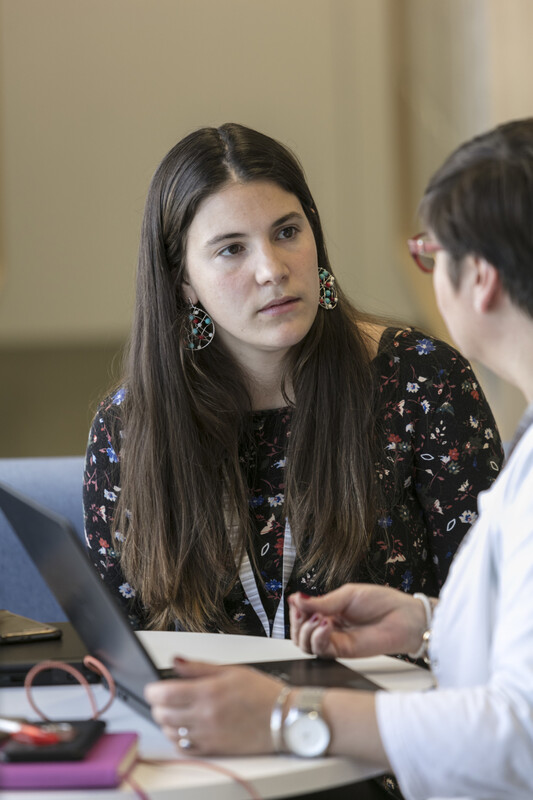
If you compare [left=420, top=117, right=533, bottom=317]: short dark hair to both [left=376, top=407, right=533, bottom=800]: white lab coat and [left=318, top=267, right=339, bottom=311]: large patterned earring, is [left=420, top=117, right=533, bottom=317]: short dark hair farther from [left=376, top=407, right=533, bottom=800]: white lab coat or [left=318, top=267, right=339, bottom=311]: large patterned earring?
[left=318, top=267, right=339, bottom=311]: large patterned earring

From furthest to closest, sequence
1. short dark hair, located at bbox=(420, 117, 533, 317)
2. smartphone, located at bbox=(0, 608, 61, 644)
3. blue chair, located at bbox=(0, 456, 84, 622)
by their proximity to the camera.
→ 1. blue chair, located at bbox=(0, 456, 84, 622)
2. smartphone, located at bbox=(0, 608, 61, 644)
3. short dark hair, located at bbox=(420, 117, 533, 317)

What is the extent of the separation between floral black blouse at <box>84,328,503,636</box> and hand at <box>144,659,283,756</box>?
32.8 inches

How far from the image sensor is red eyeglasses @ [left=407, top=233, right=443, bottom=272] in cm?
110

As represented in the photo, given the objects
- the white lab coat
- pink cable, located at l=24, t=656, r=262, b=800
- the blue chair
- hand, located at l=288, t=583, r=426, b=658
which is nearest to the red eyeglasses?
the white lab coat

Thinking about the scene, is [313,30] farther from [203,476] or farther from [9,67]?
[203,476]

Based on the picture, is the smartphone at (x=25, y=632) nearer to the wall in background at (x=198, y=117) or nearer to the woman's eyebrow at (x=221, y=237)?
the woman's eyebrow at (x=221, y=237)

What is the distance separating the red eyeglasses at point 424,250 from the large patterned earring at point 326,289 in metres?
0.72

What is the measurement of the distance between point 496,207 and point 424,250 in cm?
13

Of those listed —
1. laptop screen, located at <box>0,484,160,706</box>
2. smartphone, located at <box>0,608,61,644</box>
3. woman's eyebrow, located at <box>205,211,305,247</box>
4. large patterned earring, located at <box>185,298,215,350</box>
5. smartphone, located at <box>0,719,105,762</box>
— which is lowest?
smartphone, located at <box>0,608,61,644</box>

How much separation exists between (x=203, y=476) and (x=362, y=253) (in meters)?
2.83

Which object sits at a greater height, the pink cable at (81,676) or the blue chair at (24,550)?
the pink cable at (81,676)

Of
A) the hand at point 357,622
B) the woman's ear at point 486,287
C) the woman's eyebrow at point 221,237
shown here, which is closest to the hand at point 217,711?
the hand at point 357,622

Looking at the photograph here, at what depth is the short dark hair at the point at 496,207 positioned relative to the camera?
1.00 metres

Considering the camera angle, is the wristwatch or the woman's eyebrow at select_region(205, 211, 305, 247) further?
the woman's eyebrow at select_region(205, 211, 305, 247)
